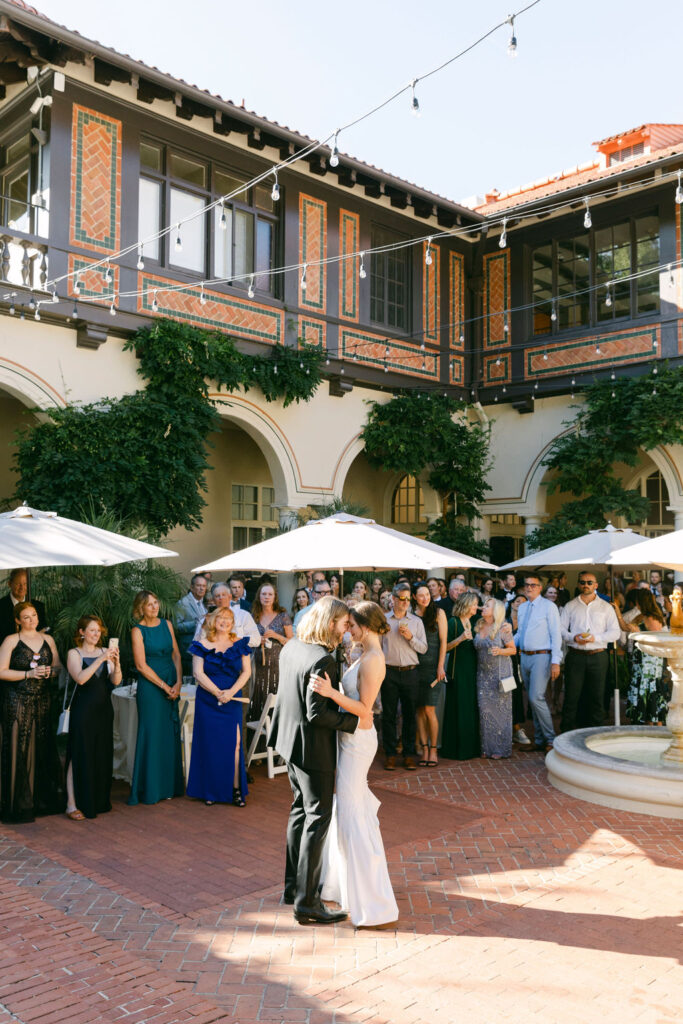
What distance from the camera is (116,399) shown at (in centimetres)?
1185

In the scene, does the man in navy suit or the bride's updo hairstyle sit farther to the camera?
the man in navy suit

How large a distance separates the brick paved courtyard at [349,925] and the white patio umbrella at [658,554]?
2.01 metres

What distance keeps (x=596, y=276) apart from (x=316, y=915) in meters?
14.1

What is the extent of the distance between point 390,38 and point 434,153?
3.57 m

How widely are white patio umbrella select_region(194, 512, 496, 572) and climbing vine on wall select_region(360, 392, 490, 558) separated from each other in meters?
7.79

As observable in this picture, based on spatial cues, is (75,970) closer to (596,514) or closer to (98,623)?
(98,623)

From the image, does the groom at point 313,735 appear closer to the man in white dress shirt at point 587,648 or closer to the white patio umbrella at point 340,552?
the white patio umbrella at point 340,552

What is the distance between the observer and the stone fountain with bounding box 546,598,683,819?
6578 mm

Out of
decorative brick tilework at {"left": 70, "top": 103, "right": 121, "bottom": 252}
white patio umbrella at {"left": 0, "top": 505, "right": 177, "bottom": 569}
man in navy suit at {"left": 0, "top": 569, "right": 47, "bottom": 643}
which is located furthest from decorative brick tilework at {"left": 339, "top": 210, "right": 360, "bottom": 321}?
white patio umbrella at {"left": 0, "top": 505, "right": 177, "bottom": 569}

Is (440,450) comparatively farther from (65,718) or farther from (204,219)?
(65,718)

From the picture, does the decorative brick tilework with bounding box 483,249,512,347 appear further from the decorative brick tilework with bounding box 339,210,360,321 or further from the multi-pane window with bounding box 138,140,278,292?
the multi-pane window with bounding box 138,140,278,292

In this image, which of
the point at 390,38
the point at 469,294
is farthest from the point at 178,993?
the point at 469,294

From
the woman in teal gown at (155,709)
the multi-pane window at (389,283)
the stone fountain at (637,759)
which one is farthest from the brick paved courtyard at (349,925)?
the multi-pane window at (389,283)

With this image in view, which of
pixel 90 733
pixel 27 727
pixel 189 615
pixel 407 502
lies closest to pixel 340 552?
pixel 90 733
